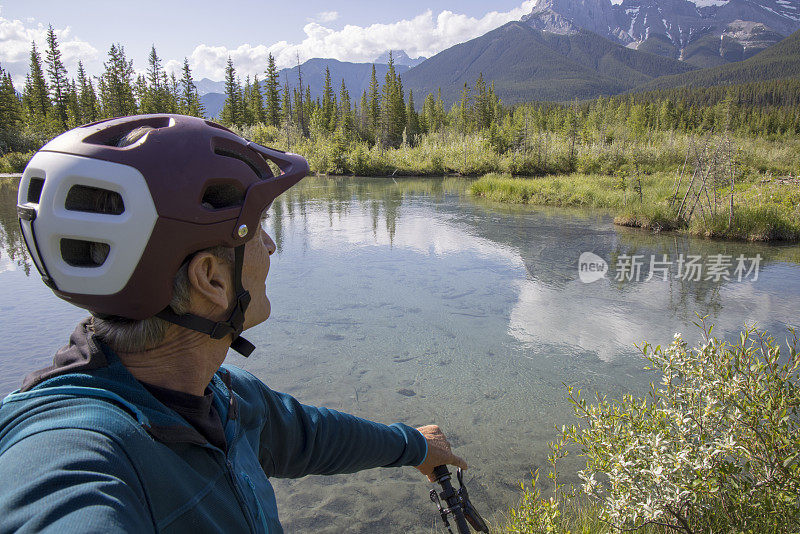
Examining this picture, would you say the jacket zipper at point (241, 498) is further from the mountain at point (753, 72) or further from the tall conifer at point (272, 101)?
the mountain at point (753, 72)

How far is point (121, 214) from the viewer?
104 cm

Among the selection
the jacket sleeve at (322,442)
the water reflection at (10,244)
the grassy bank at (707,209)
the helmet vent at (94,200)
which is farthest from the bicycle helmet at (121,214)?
the grassy bank at (707,209)

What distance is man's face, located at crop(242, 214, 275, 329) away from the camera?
132 centimetres

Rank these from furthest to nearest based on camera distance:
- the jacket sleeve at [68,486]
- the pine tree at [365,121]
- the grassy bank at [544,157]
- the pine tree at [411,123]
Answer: the pine tree at [411,123] → the pine tree at [365,121] → the grassy bank at [544,157] → the jacket sleeve at [68,486]

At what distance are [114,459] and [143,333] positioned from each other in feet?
1.22

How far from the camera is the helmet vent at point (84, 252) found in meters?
1.07

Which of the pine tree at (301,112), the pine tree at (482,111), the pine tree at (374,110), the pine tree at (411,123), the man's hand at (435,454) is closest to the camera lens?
the man's hand at (435,454)

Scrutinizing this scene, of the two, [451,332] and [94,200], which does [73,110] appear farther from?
[94,200]

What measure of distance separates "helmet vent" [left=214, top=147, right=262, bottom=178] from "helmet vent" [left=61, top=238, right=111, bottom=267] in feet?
1.25

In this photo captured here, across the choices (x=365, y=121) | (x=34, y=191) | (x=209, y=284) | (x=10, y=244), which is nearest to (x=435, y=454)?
(x=209, y=284)

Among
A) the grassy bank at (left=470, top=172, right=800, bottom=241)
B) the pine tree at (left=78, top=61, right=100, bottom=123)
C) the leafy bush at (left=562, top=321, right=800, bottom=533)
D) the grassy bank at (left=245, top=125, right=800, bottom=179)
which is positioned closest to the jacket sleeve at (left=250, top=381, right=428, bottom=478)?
the leafy bush at (left=562, top=321, right=800, bottom=533)

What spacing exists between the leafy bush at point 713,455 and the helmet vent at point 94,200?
1.82 meters

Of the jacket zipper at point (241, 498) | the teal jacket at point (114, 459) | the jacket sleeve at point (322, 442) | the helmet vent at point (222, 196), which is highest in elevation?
the helmet vent at point (222, 196)

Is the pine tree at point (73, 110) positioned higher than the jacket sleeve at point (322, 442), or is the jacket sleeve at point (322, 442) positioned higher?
the pine tree at point (73, 110)
